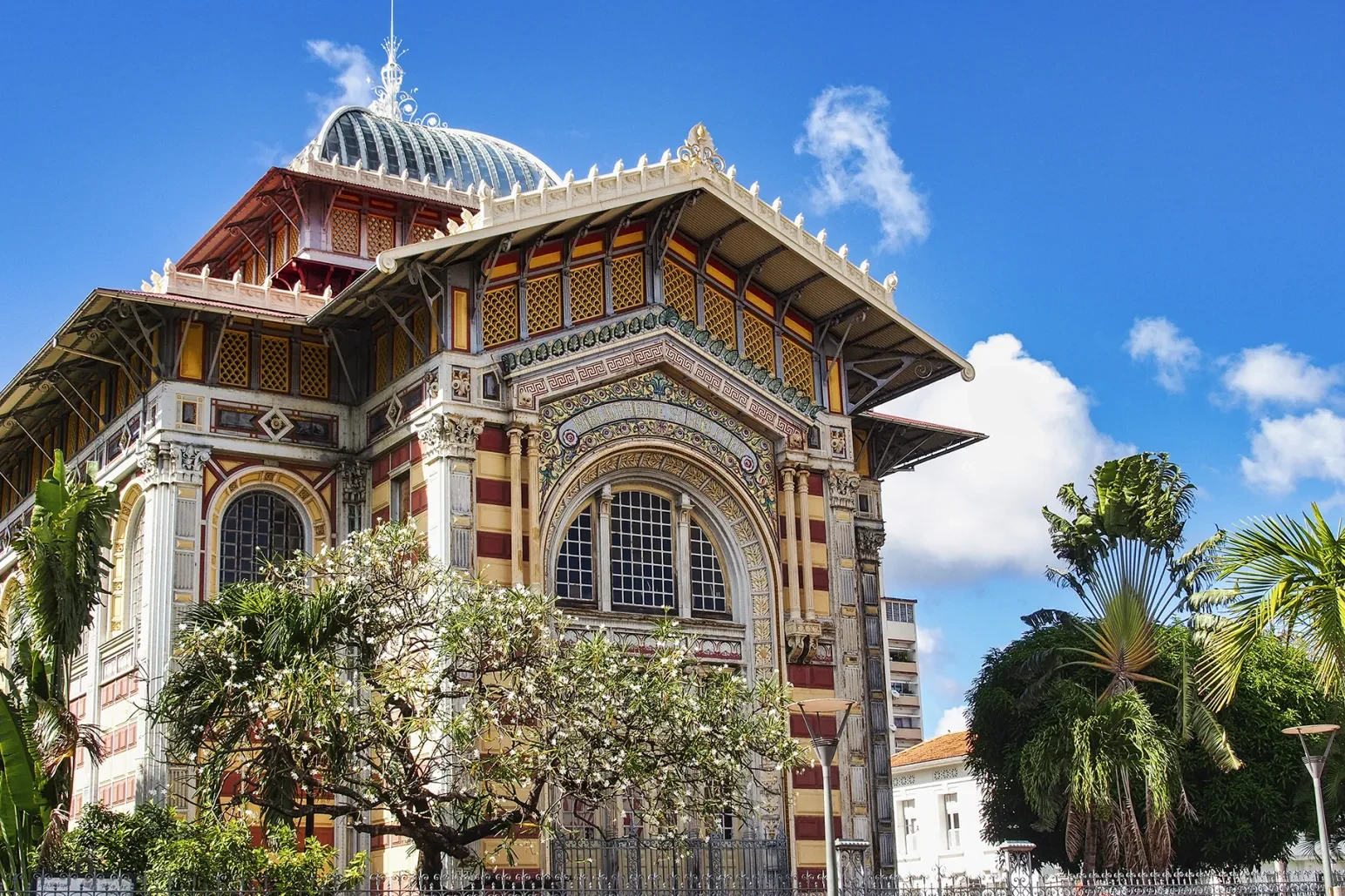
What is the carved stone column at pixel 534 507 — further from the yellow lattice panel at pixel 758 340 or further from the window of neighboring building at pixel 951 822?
the window of neighboring building at pixel 951 822

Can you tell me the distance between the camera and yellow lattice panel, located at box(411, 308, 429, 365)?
101 feet

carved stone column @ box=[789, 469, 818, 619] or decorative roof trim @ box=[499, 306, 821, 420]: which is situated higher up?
decorative roof trim @ box=[499, 306, 821, 420]

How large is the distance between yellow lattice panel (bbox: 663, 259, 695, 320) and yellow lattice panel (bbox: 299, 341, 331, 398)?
6600 mm

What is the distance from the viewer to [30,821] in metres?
24.1

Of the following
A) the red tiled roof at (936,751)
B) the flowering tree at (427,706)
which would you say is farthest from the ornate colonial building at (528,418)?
the red tiled roof at (936,751)

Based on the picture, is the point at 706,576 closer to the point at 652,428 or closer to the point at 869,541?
the point at 652,428

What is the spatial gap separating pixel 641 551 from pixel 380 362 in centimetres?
603

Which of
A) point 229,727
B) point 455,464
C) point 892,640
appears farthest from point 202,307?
point 892,640

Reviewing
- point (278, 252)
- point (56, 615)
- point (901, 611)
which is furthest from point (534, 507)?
point (901, 611)

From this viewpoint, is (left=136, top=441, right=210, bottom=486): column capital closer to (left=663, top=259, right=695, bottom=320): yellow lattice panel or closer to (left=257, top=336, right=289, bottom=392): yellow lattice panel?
(left=257, top=336, right=289, bottom=392): yellow lattice panel

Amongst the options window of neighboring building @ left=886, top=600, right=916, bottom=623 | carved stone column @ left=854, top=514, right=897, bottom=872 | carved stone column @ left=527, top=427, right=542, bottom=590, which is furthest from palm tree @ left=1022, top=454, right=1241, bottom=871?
window of neighboring building @ left=886, top=600, right=916, bottom=623

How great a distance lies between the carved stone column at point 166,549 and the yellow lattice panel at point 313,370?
243cm

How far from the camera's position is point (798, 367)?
35594 mm

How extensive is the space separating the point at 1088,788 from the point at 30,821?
20152 mm
